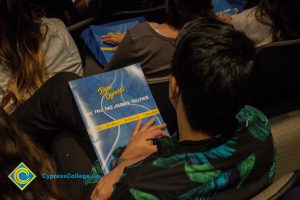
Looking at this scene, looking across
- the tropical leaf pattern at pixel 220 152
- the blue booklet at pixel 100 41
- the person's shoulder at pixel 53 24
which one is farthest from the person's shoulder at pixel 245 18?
the tropical leaf pattern at pixel 220 152

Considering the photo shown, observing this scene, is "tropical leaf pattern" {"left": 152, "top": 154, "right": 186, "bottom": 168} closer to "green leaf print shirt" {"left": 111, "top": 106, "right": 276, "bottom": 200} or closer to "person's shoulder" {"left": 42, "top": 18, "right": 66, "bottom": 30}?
"green leaf print shirt" {"left": 111, "top": 106, "right": 276, "bottom": 200}

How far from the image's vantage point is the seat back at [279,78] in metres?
1.28

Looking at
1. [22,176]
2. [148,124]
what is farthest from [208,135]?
[22,176]

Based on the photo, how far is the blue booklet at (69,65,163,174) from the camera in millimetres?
1121

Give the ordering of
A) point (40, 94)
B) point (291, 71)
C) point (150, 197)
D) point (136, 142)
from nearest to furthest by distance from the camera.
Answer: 1. point (150, 197)
2. point (136, 142)
3. point (40, 94)
4. point (291, 71)

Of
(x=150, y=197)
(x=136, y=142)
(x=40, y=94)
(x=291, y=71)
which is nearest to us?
(x=150, y=197)

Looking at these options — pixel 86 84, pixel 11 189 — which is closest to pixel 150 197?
pixel 11 189

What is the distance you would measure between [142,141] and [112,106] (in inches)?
5.9

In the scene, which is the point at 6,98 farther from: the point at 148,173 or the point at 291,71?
the point at 291,71

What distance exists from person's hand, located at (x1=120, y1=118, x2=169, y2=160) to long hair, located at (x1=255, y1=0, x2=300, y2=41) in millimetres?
681

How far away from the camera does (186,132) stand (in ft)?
3.09

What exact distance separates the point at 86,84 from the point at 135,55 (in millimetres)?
340

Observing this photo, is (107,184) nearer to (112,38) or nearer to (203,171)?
(203,171)

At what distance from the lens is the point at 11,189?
87 cm
